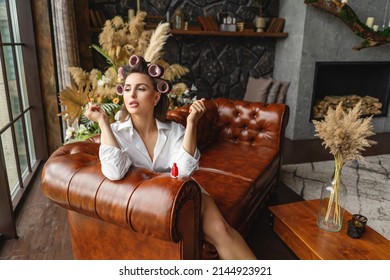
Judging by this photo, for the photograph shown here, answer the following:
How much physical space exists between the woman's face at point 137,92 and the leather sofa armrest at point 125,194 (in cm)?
29

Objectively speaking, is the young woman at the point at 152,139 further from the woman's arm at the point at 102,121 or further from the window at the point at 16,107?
the window at the point at 16,107

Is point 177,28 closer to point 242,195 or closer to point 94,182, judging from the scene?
point 242,195

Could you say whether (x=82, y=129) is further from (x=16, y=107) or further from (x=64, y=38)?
(x=64, y=38)

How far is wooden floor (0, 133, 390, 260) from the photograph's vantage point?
70.4 inches

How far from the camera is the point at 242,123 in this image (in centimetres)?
265

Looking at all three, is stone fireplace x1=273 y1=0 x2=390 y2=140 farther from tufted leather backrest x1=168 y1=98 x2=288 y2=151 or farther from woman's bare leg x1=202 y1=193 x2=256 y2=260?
woman's bare leg x1=202 y1=193 x2=256 y2=260

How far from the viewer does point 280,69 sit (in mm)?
4328

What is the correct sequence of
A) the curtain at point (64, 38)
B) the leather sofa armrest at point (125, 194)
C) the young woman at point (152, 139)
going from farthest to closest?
1. the curtain at point (64, 38)
2. the young woman at point (152, 139)
3. the leather sofa armrest at point (125, 194)

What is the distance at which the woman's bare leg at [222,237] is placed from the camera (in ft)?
4.02

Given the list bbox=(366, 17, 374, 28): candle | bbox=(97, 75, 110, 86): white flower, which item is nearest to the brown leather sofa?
bbox=(97, 75, 110, 86): white flower

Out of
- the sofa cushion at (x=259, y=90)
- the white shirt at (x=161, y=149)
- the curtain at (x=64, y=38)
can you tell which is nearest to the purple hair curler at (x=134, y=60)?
the white shirt at (x=161, y=149)

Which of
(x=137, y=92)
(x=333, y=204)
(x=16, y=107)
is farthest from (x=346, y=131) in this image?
(x=16, y=107)

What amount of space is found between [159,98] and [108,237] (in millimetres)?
622
